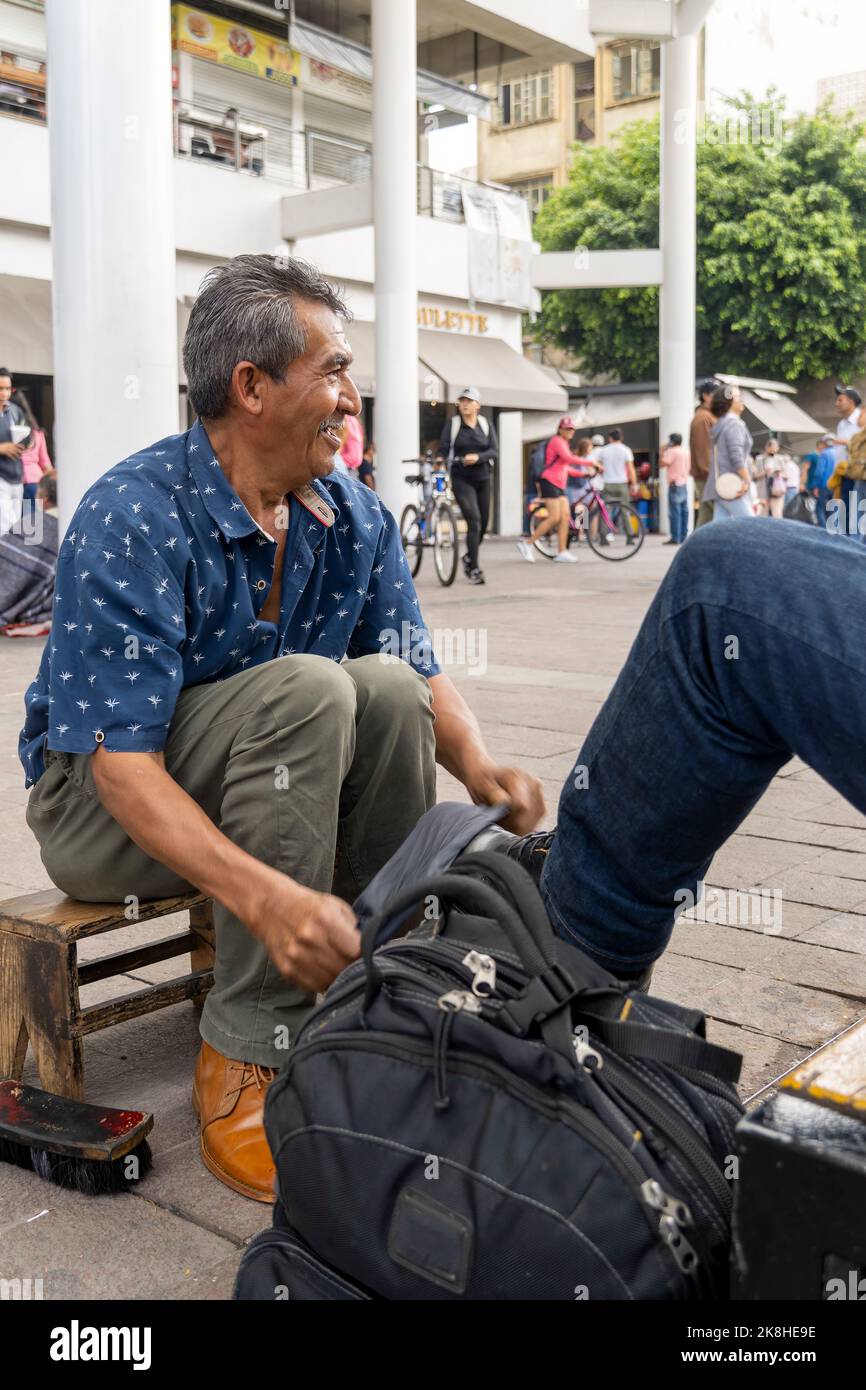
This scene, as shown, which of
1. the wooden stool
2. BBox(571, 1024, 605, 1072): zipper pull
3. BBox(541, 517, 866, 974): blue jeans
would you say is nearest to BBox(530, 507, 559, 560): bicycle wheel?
the wooden stool

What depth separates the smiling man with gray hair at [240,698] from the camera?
2062 mm

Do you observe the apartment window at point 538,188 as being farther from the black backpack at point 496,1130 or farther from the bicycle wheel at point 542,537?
the black backpack at point 496,1130

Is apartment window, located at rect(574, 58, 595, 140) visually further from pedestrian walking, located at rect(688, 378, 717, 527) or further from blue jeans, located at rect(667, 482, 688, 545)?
pedestrian walking, located at rect(688, 378, 717, 527)

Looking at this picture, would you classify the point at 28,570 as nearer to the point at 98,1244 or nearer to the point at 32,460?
the point at 32,460

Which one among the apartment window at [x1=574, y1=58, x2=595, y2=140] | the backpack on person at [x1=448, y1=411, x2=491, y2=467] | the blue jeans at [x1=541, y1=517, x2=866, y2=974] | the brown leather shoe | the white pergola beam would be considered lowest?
the brown leather shoe

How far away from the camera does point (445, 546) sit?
13133 millimetres

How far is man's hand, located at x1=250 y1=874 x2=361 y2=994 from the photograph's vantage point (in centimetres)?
175

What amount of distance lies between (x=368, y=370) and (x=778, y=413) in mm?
15293

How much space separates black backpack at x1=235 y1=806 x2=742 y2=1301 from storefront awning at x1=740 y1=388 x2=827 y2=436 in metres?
31.8

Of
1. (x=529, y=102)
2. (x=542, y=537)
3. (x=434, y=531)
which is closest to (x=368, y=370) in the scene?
(x=542, y=537)

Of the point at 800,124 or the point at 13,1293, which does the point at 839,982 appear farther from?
the point at 800,124

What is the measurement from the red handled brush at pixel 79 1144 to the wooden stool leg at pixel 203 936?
0.51 meters

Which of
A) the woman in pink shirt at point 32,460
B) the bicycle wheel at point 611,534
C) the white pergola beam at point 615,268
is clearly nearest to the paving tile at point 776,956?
the woman in pink shirt at point 32,460
